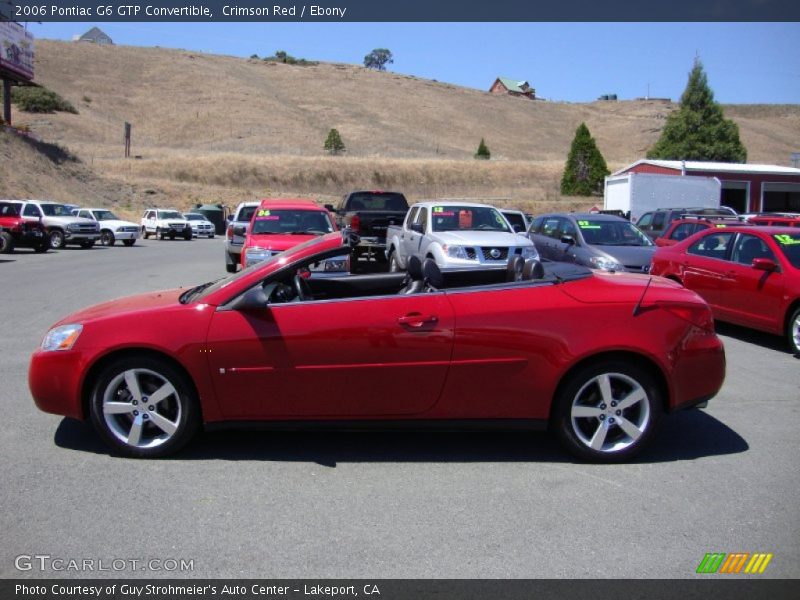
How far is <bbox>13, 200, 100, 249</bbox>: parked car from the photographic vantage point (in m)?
27.4

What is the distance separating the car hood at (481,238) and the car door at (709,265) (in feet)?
10.7

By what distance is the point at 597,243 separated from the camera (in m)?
15.0

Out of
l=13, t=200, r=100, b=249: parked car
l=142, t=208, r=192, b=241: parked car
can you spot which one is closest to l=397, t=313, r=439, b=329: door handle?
l=13, t=200, r=100, b=249: parked car

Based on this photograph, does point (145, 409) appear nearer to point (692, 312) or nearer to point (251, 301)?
point (251, 301)

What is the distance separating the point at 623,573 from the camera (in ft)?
12.3

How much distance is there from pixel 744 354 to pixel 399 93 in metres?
114

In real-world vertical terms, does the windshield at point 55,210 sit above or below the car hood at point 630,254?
above

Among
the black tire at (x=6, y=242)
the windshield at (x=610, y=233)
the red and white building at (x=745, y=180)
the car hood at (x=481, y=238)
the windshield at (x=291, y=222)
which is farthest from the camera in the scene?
the red and white building at (x=745, y=180)

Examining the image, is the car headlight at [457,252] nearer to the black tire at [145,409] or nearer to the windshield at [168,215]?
the black tire at [145,409]

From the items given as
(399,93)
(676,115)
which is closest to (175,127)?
(399,93)

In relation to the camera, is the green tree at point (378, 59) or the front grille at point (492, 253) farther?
the green tree at point (378, 59)

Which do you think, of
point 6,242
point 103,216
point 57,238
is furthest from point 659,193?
point 103,216

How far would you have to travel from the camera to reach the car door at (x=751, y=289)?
936cm

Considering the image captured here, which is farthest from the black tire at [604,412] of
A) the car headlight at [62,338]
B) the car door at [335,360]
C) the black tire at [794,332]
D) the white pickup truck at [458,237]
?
the white pickup truck at [458,237]
